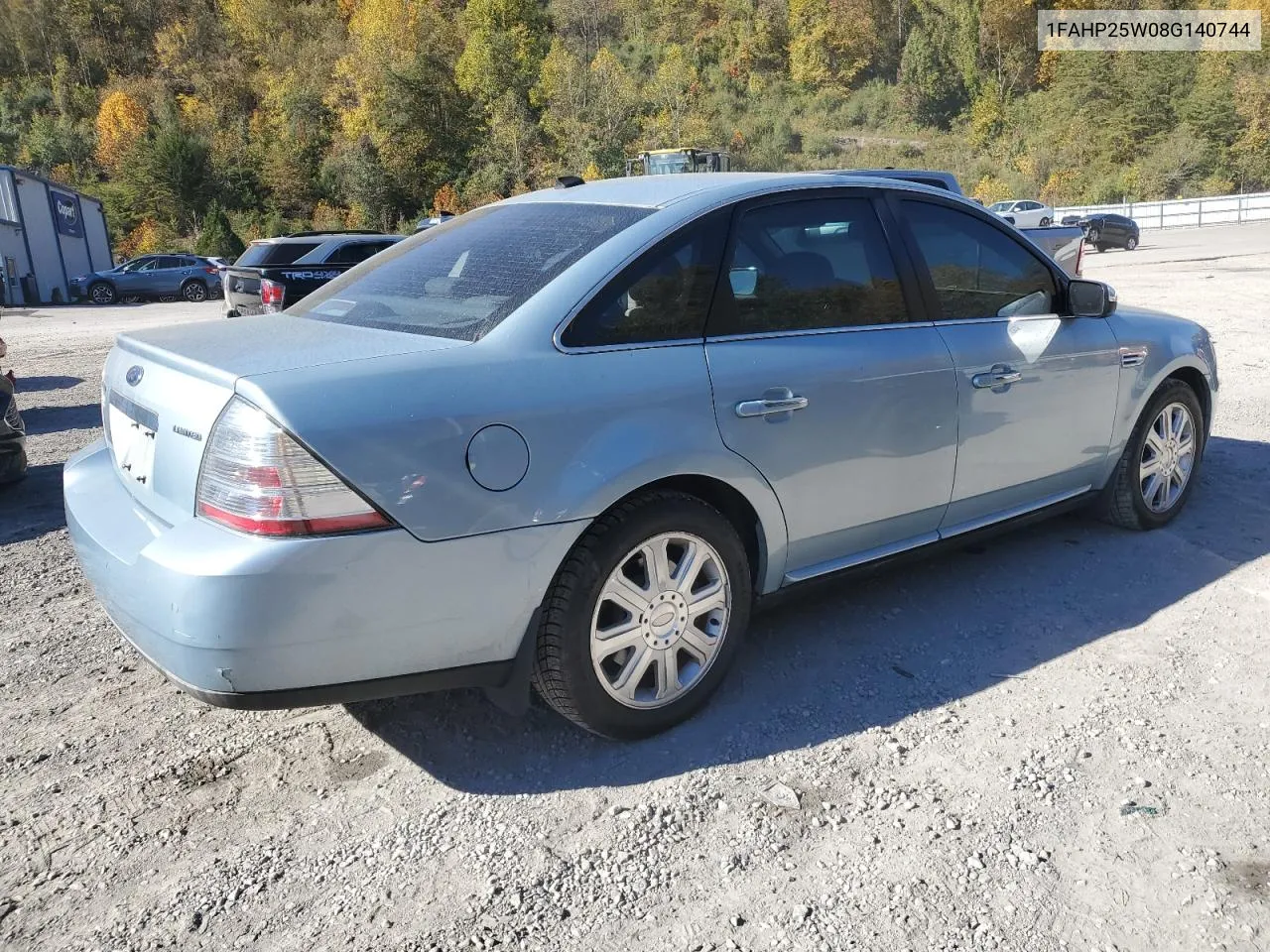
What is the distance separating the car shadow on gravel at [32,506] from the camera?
5.12 metres

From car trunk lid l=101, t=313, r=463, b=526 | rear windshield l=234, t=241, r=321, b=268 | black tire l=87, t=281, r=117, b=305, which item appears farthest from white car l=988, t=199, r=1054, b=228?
car trunk lid l=101, t=313, r=463, b=526

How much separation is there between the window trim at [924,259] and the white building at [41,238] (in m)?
32.3

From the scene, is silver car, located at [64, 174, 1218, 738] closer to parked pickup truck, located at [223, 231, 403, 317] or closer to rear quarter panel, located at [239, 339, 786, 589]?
rear quarter panel, located at [239, 339, 786, 589]

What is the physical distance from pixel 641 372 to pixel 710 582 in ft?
2.21

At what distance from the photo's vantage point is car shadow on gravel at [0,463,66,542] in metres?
5.12

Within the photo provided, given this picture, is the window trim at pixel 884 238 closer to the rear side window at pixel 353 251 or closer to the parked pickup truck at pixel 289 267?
the parked pickup truck at pixel 289 267

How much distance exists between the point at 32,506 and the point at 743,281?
4666 millimetres

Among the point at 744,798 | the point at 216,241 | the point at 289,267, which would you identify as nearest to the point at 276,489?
the point at 744,798

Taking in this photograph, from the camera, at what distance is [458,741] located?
9.68 ft

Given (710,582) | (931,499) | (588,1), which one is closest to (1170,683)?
(931,499)

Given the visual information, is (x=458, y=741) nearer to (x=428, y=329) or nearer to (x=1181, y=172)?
(x=428, y=329)

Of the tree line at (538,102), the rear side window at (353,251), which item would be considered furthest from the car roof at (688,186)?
the tree line at (538,102)

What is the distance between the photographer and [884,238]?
3.50 m

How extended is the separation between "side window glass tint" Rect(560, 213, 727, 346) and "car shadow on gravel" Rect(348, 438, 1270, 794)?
1.04m
